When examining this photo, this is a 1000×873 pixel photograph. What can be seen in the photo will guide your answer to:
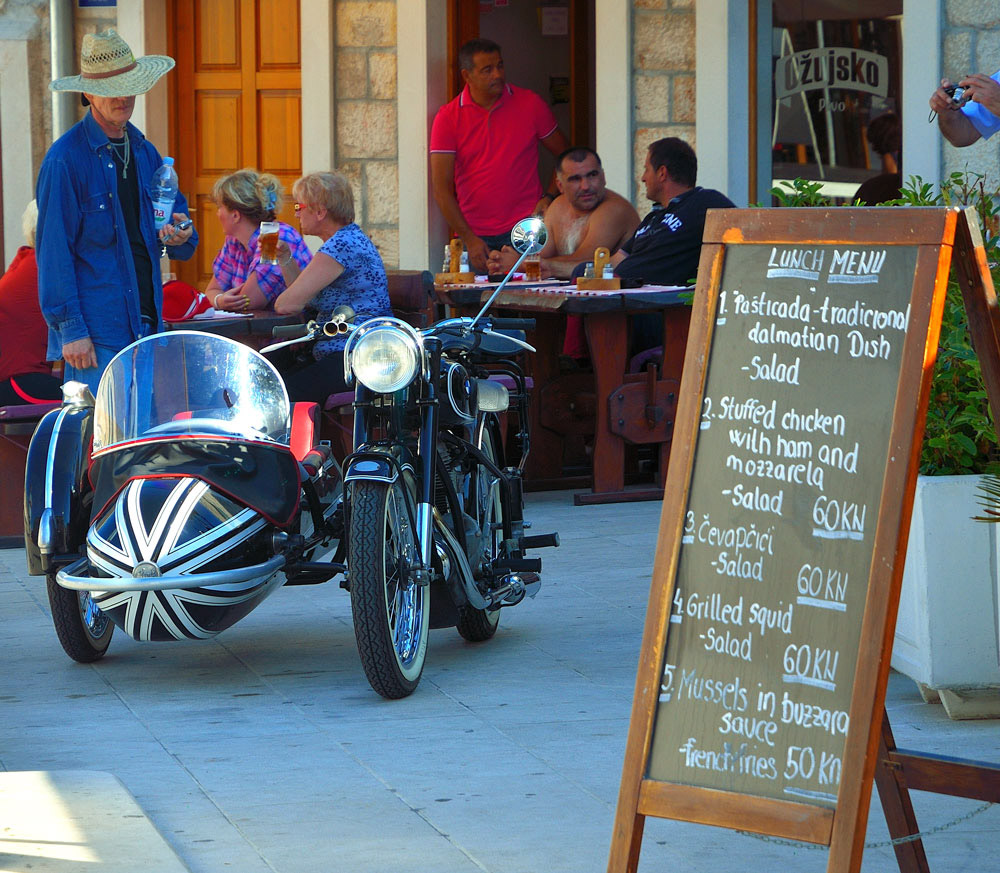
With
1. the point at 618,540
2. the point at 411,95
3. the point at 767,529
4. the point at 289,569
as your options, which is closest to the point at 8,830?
the point at 289,569

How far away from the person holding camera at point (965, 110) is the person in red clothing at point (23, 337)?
3960 millimetres

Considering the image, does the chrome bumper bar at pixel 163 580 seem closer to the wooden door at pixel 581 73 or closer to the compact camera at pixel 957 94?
the compact camera at pixel 957 94

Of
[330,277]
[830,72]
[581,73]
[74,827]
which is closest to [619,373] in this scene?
[330,277]

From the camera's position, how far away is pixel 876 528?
2881 mm

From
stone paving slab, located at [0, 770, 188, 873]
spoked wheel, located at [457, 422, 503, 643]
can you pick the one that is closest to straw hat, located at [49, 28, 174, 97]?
spoked wheel, located at [457, 422, 503, 643]

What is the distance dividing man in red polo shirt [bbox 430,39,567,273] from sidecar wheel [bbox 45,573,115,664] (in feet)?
17.8

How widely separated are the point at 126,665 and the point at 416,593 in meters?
1.01

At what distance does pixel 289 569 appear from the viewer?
4.97 meters

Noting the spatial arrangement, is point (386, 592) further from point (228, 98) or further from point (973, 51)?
point (228, 98)

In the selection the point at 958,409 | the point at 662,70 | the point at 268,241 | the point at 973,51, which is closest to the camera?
the point at 958,409

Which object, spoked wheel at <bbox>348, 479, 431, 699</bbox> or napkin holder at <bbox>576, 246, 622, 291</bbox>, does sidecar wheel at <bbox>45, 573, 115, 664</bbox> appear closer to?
spoked wheel at <bbox>348, 479, 431, 699</bbox>

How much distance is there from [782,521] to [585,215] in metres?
6.59

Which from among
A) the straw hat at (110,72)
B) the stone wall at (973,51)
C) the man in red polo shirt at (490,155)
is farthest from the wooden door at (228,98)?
the straw hat at (110,72)

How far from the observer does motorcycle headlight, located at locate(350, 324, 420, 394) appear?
4742mm
